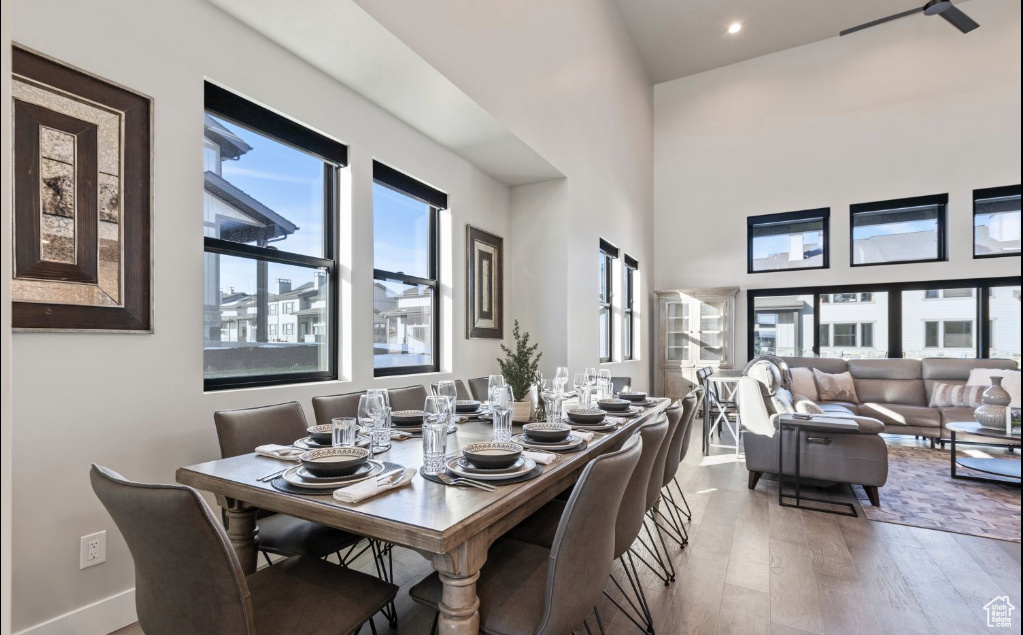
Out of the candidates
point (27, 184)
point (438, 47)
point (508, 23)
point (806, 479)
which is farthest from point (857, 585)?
point (508, 23)

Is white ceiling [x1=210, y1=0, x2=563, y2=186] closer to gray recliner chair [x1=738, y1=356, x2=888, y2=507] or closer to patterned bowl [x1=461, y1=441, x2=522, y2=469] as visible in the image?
patterned bowl [x1=461, y1=441, x2=522, y2=469]

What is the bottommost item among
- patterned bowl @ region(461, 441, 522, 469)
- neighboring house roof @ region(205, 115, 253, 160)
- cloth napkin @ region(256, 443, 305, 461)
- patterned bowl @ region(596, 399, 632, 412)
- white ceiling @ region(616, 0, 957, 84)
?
patterned bowl @ region(596, 399, 632, 412)

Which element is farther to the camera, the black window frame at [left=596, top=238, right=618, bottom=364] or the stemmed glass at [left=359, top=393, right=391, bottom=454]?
the black window frame at [left=596, top=238, right=618, bottom=364]

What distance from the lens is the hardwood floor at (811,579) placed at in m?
1.97

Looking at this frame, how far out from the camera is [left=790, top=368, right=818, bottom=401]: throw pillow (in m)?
5.88

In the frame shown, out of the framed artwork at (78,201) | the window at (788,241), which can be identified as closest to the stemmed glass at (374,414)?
the framed artwork at (78,201)

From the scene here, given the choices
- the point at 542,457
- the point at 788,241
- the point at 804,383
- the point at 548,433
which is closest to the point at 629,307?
→ the point at 804,383

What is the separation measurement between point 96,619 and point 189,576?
1360mm

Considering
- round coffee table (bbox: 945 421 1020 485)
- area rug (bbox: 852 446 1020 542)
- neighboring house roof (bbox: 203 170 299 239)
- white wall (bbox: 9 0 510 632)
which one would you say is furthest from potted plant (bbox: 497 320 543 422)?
round coffee table (bbox: 945 421 1020 485)

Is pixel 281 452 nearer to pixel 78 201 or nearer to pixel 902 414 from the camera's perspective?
pixel 78 201

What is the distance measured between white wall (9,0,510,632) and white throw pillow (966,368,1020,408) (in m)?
6.66

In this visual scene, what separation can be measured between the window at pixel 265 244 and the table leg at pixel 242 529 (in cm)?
102

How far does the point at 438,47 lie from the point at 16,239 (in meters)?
2.20

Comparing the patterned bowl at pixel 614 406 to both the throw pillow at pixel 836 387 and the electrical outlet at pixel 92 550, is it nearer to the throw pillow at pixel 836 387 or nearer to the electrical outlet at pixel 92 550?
the electrical outlet at pixel 92 550
